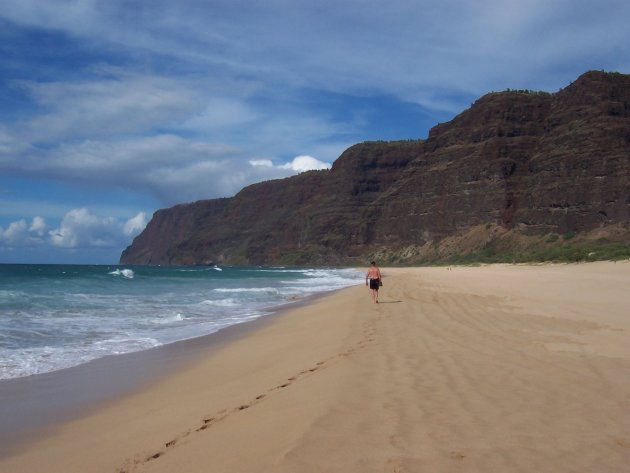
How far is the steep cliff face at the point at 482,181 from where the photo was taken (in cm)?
7319

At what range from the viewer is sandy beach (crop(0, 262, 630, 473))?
3650 mm

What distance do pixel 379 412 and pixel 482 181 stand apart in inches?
3630

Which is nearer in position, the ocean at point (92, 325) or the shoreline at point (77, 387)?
the shoreline at point (77, 387)

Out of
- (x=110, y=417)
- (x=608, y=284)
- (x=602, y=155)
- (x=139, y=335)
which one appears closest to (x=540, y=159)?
(x=602, y=155)

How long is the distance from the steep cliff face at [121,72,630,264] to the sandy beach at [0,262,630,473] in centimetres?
6938

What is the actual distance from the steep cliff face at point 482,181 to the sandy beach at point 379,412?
6938 centimetres

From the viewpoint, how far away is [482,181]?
91500 mm

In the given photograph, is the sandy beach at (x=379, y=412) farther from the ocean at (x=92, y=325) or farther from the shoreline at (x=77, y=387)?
the ocean at (x=92, y=325)

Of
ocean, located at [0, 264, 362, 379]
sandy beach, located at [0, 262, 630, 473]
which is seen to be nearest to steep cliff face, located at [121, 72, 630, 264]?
ocean, located at [0, 264, 362, 379]

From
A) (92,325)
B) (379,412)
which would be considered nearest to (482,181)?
(92,325)

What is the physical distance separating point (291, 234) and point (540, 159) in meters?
78.8

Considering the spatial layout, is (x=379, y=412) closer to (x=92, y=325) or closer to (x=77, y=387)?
(x=77, y=387)

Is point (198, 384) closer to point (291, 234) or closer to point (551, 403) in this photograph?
point (551, 403)

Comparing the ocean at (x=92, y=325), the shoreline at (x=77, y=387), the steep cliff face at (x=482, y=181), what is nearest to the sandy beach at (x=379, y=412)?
the shoreline at (x=77, y=387)
